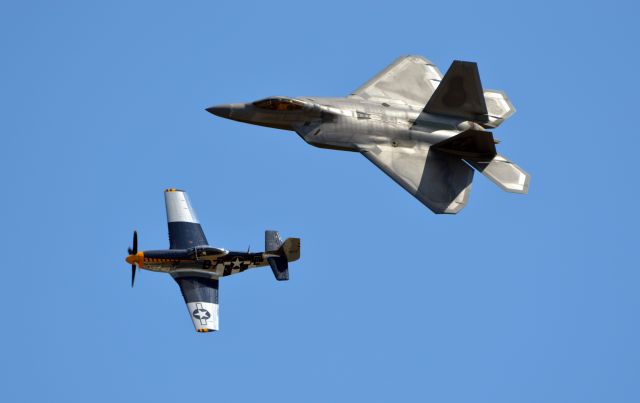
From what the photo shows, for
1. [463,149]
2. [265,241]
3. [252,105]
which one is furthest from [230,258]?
[463,149]

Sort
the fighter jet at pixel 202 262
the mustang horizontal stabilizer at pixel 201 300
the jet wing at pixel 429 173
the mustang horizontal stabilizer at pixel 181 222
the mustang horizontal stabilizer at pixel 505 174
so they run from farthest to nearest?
the mustang horizontal stabilizer at pixel 181 222 < the fighter jet at pixel 202 262 < the mustang horizontal stabilizer at pixel 201 300 < the mustang horizontal stabilizer at pixel 505 174 < the jet wing at pixel 429 173

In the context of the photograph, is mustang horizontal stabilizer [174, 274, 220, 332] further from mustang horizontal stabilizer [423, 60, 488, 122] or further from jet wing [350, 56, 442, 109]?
mustang horizontal stabilizer [423, 60, 488, 122]

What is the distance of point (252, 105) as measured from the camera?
1724 inches

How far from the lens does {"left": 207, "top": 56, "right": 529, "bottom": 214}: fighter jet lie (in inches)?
1706

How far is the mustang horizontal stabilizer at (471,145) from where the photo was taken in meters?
43.4

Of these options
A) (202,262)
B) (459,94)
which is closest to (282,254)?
(202,262)

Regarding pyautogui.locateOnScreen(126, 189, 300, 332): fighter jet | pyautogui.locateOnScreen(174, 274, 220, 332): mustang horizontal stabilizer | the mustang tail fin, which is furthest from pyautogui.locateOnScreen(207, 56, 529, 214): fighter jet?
pyautogui.locateOnScreen(174, 274, 220, 332): mustang horizontal stabilizer

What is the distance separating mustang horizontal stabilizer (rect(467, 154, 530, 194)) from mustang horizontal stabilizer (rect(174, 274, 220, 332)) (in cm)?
1133

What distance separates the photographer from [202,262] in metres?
46.7

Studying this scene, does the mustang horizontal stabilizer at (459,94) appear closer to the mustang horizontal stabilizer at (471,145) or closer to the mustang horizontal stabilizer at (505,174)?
the mustang horizontal stabilizer at (471,145)

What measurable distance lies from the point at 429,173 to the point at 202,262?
9993 millimetres

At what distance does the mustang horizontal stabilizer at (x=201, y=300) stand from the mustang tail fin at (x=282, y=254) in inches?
96.3

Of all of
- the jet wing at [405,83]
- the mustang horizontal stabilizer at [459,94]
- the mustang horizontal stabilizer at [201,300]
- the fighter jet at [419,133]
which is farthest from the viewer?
the jet wing at [405,83]

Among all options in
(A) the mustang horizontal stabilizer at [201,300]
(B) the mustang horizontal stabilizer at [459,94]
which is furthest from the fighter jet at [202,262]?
(B) the mustang horizontal stabilizer at [459,94]
